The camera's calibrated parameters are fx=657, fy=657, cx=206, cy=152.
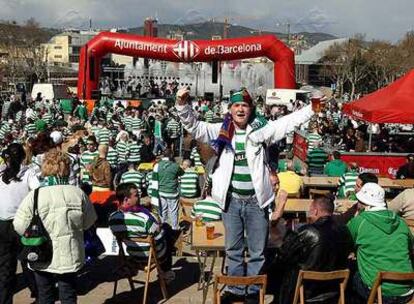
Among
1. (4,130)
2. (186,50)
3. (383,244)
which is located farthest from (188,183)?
(186,50)

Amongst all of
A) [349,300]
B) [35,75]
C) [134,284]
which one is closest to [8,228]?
[134,284]

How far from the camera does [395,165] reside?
1392 centimetres

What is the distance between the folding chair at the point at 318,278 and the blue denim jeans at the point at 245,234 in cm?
53

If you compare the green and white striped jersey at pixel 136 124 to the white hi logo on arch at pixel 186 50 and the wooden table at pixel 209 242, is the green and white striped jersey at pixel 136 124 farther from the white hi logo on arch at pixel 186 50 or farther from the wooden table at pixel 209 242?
the wooden table at pixel 209 242

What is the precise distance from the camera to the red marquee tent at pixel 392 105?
12.5 m

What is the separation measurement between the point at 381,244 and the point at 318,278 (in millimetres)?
628

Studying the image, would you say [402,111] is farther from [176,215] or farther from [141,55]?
[141,55]

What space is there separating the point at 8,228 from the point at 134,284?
170cm

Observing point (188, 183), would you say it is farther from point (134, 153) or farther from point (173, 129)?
point (173, 129)

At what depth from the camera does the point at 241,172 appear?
546 centimetres

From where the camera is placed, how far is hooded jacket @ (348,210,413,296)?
17.2 feet

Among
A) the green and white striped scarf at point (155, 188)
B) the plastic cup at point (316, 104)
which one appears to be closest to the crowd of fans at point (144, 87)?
the green and white striped scarf at point (155, 188)

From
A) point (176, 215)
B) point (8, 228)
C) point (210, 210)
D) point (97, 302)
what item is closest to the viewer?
Result: point (8, 228)

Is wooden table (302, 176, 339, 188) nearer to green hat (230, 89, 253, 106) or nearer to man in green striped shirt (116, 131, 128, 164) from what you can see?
man in green striped shirt (116, 131, 128, 164)
